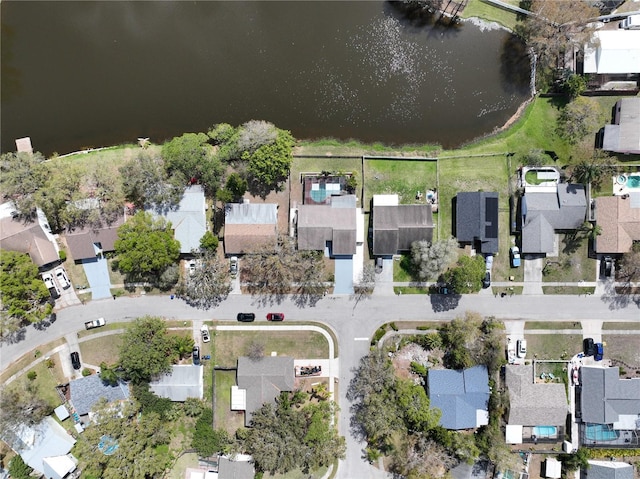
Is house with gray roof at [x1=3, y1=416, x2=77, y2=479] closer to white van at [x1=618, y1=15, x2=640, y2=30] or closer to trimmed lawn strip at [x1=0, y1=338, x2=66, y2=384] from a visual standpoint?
trimmed lawn strip at [x1=0, y1=338, x2=66, y2=384]

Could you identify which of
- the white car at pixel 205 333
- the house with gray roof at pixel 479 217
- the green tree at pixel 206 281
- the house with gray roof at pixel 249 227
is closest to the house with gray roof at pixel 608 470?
the house with gray roof at pixel 479 217

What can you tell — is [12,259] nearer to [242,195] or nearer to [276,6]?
[242,195]

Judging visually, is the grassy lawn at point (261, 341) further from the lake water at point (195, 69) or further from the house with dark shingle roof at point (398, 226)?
the lake water at point (195, 69)

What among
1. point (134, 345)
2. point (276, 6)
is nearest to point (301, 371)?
point (134, 345)

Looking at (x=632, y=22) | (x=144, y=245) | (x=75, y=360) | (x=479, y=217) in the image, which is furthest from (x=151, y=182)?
(x=632, y=22)

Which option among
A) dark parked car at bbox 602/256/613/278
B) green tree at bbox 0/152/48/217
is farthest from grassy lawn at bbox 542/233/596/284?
green tree at bbox 0/152/48/217

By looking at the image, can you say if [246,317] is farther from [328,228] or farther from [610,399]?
[610,399]

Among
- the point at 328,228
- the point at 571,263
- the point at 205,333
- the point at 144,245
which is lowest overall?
the point at 205,333

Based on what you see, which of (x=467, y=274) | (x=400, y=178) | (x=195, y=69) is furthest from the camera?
(x=195, y=69)
